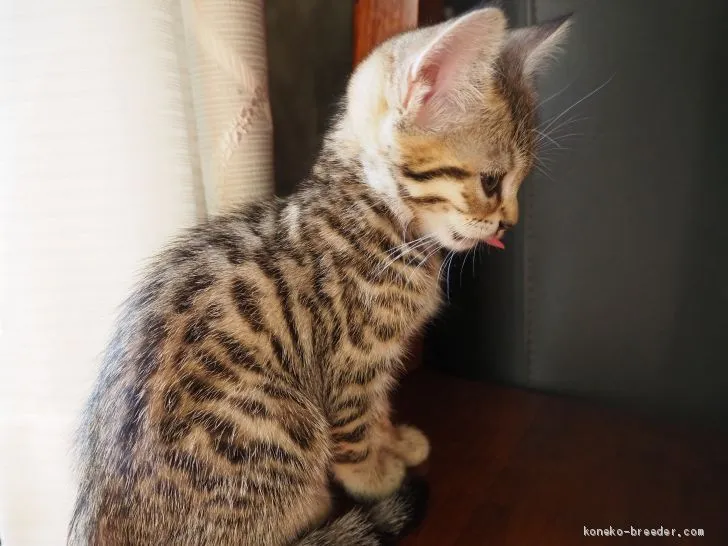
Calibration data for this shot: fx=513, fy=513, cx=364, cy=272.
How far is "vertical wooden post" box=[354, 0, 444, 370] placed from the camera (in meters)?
0.96

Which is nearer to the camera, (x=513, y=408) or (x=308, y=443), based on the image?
(x=308, y=443)

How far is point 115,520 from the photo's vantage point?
0.65 metres

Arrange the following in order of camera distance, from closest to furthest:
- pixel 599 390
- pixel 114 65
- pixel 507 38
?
1. pixel 114 65
2. pixel 507 38
3. pixel 599 390

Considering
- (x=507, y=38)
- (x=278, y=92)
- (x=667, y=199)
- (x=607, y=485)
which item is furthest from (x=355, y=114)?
(x=607, y=485)

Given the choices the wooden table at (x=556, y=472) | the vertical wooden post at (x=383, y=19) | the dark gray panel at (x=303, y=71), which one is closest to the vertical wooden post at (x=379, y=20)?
the vertical wooden post at (x=383, y=19)

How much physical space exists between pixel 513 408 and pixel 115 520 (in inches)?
29.4

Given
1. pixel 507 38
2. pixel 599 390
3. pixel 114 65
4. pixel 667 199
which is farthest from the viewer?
pixel 599 390

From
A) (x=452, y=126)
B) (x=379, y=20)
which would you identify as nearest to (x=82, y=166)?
(x=452, y=126)

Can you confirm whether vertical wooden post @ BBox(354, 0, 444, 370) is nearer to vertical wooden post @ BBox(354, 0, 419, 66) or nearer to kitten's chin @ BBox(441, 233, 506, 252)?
vertical wooden post @ BBox(354, 0, 419, 66)

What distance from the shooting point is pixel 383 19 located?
0.97 metres

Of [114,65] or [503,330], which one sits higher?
[114,65]

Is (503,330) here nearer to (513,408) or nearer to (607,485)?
(513,408)

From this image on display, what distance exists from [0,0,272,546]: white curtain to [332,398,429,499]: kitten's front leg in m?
0.38

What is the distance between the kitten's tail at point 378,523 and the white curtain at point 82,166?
38 centimetres
